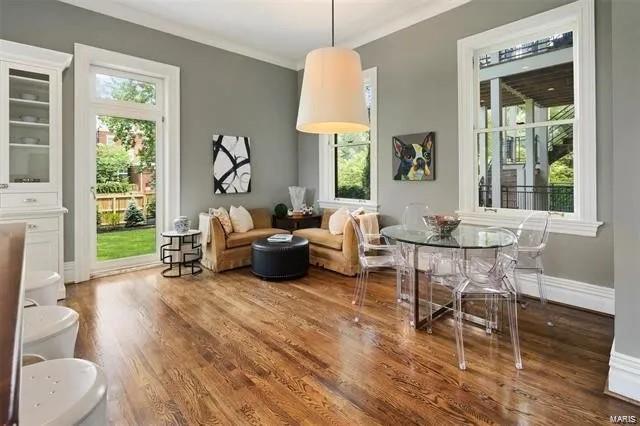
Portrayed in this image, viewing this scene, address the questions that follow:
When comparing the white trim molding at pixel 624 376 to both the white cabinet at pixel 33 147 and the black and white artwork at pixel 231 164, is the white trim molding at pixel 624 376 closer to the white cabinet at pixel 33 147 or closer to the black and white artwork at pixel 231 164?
the white cabinet at pixel 33 147

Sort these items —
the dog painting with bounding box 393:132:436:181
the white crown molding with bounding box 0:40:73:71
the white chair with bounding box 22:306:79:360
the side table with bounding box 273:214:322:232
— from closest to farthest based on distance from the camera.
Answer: the white chair with bounding box 22:306:79:360 → the white crown molding with bounding box 0:40:73:71 → the dog painting with bounding box 393:132:436:181 → the side table with bounding box 273:214:322:232

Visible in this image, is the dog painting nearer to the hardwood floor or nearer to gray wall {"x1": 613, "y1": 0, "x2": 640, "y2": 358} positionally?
the hardwood floor

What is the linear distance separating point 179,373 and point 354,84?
241 cm

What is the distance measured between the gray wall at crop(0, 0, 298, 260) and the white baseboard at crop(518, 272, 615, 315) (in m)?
4.03

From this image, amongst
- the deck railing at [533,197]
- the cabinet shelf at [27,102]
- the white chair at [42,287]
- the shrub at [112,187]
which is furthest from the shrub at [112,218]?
the deck railing at [533,197]

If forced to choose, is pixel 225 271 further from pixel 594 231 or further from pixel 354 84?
pixel 594 231

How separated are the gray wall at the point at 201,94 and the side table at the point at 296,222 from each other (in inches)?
18.4

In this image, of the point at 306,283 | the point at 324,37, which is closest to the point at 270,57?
the point at 324,37

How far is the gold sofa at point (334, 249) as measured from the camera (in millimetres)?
4406

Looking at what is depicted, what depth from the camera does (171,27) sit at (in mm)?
4770

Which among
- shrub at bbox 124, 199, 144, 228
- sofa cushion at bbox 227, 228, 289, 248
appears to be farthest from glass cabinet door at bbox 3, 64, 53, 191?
sofa cushion at bbox 227, 228, 289, 248

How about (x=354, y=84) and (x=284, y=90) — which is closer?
(x=354, y=84)

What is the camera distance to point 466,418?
5.84 ft

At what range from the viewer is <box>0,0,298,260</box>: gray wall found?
12.9 feet
